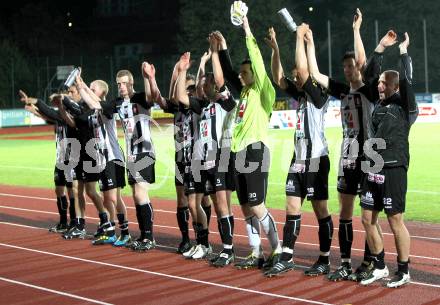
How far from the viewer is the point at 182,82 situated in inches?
383

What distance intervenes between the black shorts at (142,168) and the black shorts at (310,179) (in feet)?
8.07

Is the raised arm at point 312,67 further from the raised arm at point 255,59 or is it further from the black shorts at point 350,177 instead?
the black shorts at point 350,177

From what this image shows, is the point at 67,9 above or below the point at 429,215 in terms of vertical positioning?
above

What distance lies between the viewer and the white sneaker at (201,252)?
32.5ft

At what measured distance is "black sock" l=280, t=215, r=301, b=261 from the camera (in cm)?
874

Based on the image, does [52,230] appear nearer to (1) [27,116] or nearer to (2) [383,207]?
(2) [383,207]

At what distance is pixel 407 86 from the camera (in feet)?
25.6

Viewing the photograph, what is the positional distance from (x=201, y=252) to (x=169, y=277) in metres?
1.14

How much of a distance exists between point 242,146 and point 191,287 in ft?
5.48

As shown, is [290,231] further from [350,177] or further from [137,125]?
[137,125]

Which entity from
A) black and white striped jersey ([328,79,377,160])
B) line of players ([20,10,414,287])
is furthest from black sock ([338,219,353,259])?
black and white striped jersey ([328,79,377,160])

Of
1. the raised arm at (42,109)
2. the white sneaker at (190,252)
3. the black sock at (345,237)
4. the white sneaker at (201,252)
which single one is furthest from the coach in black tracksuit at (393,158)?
the raised arm at (42,109)

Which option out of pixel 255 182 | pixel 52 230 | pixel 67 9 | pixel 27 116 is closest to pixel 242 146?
pixel 255 182

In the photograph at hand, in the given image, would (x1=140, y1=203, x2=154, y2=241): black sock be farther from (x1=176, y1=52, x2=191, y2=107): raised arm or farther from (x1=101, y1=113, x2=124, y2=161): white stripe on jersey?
(x1=176, y1=52, x2=191, y2=107): raised arm
